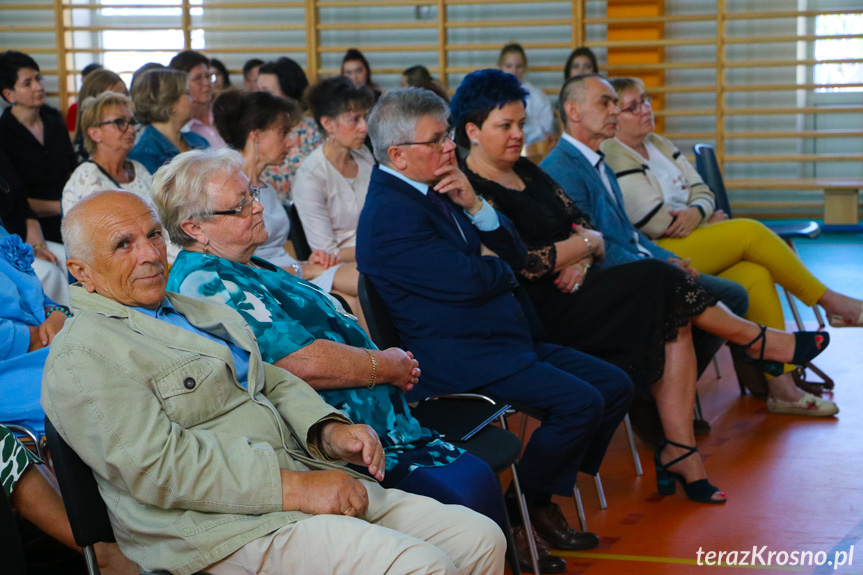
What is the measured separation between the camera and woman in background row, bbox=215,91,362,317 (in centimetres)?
376

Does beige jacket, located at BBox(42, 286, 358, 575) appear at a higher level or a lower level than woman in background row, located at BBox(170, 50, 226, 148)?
lower

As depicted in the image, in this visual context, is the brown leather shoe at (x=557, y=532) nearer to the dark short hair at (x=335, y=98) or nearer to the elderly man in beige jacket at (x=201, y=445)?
the elderly man in beige jacket at (x=201, y=445)

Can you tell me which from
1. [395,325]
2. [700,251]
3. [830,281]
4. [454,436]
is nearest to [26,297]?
[395,325]

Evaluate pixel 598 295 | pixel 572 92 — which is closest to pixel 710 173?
pixel 572 92

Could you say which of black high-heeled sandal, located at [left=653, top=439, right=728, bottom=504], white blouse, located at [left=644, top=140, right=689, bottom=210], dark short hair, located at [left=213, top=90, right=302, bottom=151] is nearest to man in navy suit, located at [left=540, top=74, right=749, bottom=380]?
white blouse, located at [left=644, top=140, right=689, bottom=210]

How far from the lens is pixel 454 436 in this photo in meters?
2.23

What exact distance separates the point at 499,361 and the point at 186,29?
24.2ft

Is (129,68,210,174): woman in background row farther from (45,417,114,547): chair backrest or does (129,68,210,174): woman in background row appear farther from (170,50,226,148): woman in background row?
(45,417,114,547): chair backrest

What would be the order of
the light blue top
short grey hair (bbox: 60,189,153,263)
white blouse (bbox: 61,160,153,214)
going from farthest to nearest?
1. white blouse (bbox: 61,160,153,214)
2. the light blue top
3. short grey hair (bbox: 60,189,153,263)

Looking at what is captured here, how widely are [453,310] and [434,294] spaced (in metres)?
0.07

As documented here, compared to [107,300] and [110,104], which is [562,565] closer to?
[107,300]

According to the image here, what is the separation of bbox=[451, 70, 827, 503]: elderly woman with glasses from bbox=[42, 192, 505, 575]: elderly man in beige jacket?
1.37 meters

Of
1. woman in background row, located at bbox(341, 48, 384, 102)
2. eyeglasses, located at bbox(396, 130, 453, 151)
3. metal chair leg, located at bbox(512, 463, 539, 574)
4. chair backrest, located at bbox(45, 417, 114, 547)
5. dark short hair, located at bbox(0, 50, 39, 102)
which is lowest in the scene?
metal chair leg, located at bbox(512, 463, 539, 574)

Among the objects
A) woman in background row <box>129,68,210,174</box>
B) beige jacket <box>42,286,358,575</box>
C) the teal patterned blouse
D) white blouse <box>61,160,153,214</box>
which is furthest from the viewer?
woman in background row <box>129,68,210,174</box>
